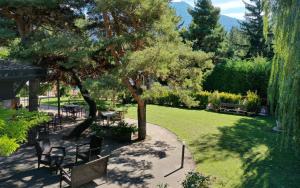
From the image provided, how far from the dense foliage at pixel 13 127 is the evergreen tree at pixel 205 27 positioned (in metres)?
32.7

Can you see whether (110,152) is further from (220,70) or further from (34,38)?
(220,70)

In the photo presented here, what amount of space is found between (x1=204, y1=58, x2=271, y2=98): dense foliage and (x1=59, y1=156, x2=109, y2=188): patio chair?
18565 millimetres

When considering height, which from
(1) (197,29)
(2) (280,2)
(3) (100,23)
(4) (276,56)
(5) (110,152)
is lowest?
(5) (110,152)

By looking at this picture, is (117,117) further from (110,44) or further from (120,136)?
(110,44)

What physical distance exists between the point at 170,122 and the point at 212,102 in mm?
6062

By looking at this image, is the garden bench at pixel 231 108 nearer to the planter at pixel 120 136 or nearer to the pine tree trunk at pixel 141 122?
the pine tree trunk at pixel 141 122

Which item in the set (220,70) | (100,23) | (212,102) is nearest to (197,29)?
(220,70)

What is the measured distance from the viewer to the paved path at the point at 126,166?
1061 centimetres

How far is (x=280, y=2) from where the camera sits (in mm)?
8781

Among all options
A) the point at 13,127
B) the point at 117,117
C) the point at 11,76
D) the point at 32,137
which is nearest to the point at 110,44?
the point at 32,137

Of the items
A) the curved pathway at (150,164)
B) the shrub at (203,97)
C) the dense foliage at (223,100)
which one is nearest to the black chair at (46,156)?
the curved pathway at (150,164)

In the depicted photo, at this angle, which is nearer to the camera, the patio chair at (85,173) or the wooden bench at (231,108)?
the patio chair at (85,173)

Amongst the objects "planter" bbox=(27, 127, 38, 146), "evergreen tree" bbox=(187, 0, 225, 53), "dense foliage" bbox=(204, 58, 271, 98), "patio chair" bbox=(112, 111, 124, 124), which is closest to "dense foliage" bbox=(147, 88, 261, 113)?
"dense foliage" bbox=(204, 58, 271, 98)

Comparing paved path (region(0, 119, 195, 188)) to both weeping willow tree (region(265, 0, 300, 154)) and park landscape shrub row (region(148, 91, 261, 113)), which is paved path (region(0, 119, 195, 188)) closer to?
weeping willow tree (region(265, 0, 300, 154))
